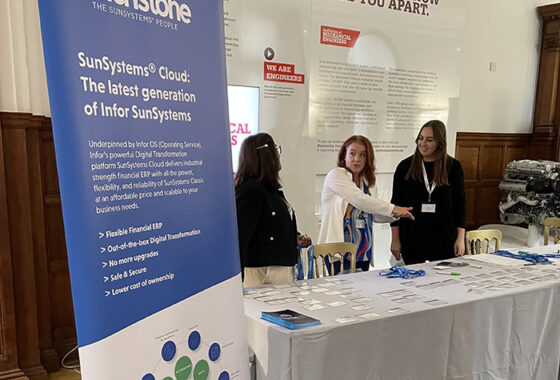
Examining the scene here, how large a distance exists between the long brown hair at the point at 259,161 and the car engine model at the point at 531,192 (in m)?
4.23

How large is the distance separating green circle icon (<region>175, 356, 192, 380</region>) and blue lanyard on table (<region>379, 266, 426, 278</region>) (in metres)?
1.40

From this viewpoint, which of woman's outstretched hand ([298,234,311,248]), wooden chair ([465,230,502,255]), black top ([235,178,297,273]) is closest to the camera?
black top ([235,178,297,273])

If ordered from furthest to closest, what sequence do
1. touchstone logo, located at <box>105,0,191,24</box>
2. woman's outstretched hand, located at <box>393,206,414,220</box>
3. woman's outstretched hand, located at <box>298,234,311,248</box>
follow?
woman's outstretched hand, located at <box>393,206,414,220</box>, woman's outstretched hand, located at <box>298,234,311,248</box>, touchstone logo, located at <box>105,0,191,24</box>

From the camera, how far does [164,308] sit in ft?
4.29

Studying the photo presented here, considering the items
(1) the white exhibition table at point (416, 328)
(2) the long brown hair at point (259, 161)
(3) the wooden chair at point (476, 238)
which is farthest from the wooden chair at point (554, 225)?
(2) the long brown hair at point (259, 161)

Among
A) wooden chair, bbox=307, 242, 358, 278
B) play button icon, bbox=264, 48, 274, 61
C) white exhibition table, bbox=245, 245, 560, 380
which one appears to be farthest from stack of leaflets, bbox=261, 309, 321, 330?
play button icon, bbox=264, 48, 274, 61

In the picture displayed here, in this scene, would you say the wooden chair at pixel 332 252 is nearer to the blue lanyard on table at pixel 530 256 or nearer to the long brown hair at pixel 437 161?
the long brown hair at pixel 437 161

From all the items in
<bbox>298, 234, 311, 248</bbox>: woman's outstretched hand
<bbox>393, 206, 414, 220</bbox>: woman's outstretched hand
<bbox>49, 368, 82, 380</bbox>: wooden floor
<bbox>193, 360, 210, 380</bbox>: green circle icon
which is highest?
<bbox>393, 206, 414, 220</bbox>: woman's outstretched hand

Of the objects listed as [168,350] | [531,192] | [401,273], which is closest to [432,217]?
[401,273]

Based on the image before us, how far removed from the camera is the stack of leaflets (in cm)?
171

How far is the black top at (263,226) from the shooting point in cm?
227

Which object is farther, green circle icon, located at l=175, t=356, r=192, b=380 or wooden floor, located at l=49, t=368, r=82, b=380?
wooden floor, located at l=49, t=368, r=82, b=380

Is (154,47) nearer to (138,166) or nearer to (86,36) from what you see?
(86,36)

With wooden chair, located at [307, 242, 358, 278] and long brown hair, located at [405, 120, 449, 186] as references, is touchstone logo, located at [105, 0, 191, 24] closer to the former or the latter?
wooden chair, located at [307, 242, 358, 278]
